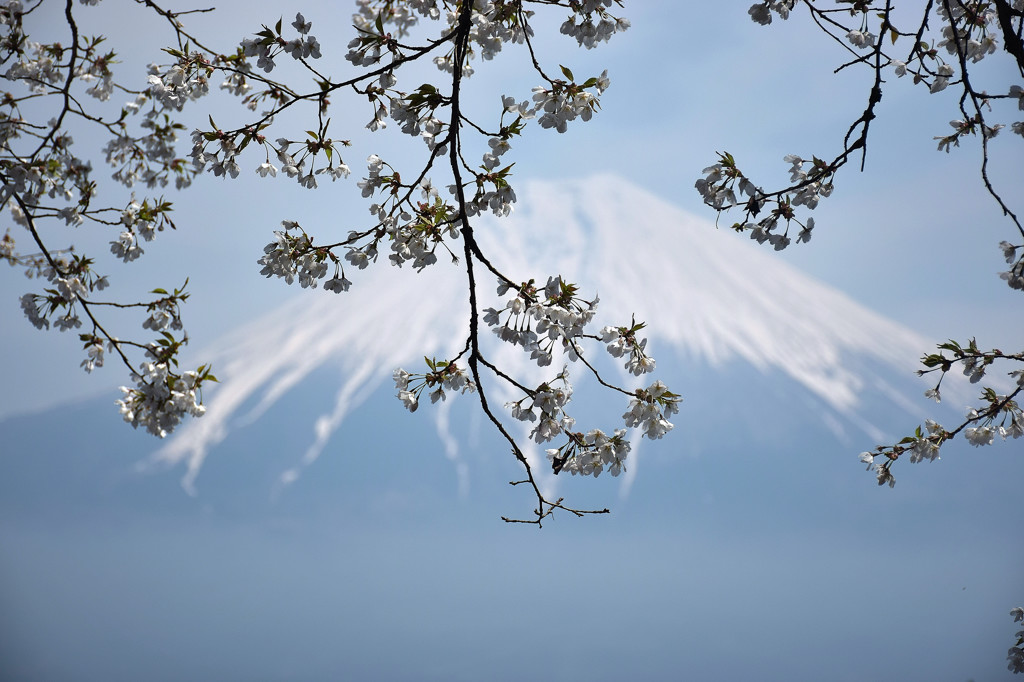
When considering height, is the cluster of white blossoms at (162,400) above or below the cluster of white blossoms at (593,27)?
below

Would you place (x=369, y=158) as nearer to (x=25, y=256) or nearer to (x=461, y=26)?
(x=461, y=26)

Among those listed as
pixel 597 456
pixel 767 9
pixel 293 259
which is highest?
pixel 767 9

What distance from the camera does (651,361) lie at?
9.42 feet

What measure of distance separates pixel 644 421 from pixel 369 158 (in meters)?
1.59

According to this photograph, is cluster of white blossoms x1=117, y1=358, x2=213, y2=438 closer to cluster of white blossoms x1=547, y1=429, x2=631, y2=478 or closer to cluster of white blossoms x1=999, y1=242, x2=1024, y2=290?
cluster of white blossoms x1=547, y1=429, x2=631, y2=478

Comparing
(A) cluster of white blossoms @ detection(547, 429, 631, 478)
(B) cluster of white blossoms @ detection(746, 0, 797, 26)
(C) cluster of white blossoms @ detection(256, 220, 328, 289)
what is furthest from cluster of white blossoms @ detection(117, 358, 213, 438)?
(B) cluster of white blossoms @ detection(746, 0, 797, 26)

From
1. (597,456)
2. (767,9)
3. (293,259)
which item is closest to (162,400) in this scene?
(293,259)

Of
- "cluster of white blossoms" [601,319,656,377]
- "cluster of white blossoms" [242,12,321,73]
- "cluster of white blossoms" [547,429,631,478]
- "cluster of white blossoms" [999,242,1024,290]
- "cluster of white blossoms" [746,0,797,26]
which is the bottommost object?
"cluster of white blossoms" [547,429,631,478]

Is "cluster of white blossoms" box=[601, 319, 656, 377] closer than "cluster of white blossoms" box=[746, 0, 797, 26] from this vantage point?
Yes

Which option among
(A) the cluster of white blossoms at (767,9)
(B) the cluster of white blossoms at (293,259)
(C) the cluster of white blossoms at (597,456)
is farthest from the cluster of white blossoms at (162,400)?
(A) the cluster of white blossoms at (767,9)

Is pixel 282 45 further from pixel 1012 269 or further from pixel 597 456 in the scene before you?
pixel 1012 269

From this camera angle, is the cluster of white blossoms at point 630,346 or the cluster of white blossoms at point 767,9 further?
the cluster of white blossoms at point 767,9

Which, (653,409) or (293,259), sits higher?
(293,259)

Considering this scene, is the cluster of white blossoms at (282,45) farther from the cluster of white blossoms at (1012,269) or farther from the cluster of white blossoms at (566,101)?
the cluster of white blossoms at (1012,269)
